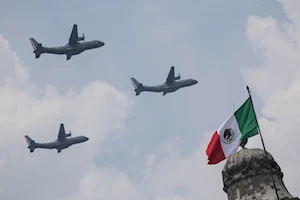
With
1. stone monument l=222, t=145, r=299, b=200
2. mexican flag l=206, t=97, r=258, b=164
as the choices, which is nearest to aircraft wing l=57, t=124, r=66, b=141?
stone monument l=222, t=145, r=299, b=200

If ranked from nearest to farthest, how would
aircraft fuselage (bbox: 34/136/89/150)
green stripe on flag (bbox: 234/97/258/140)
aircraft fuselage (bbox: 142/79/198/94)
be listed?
green stripe on flag (bbox: 234/97/258/140)
aircraft fuselage (bbox: 142/79/198/94)
aircraft fuselage (bbox: 34/136/89/150)

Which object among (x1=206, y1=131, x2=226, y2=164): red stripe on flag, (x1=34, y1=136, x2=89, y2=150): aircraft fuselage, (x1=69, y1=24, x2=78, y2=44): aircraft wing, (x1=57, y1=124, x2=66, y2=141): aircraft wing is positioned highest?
(x1=69, y1=24, x2=78, y2=44): aircraft wing

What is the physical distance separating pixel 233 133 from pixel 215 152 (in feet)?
8.06

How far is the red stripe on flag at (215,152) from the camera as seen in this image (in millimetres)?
35000

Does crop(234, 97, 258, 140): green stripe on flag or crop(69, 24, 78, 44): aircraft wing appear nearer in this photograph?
crop(234, 97, 258, 140): green stripe on flag

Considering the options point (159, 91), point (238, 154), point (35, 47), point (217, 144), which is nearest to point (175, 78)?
point (159, 91)

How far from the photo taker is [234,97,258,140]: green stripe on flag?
31.5m

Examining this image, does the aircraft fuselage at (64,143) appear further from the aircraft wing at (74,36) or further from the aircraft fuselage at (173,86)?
the aircraft wing at (74,36)

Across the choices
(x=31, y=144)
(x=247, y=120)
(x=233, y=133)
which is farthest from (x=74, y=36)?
(x=247, y=120)

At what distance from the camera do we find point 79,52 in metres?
101

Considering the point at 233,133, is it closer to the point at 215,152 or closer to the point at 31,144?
the point at 215,152

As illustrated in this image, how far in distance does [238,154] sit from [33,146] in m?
85.7

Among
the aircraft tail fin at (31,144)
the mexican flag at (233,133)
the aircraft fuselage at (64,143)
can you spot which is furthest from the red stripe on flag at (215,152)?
the aircraft tail fin at (31,144)

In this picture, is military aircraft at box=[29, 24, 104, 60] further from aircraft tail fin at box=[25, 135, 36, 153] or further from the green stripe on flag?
the green stripe on flag
